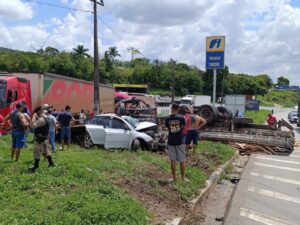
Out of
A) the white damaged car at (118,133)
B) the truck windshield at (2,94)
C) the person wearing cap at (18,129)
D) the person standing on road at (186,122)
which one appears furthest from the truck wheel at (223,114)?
the person wearing cap at (18,129)

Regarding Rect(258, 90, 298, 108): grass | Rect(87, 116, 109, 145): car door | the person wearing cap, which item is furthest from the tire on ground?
Rect(258, 90, 298, 108): grass

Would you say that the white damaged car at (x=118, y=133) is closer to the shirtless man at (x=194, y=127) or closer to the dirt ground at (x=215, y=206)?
the shirtless man at (x=194, y=127)

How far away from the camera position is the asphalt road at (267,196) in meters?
8.41

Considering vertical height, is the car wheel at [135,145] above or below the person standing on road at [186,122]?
below

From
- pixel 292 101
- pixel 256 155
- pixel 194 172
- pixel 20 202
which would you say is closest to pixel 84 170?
pixel 20 202

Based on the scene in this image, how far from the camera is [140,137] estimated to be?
651 inches

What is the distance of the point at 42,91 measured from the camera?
22.3m

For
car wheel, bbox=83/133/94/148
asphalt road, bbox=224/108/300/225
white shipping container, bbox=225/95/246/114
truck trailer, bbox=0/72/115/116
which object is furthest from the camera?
white shipping container, bbox=225/95/246/114

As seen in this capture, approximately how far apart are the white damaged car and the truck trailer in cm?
448

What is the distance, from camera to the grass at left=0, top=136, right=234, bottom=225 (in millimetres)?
6379

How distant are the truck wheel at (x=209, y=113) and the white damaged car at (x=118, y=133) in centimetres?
556

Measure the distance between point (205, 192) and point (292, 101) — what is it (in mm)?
175122

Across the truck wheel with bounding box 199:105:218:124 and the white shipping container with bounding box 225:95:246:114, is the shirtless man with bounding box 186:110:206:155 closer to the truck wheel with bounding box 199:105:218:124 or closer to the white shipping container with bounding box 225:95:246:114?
the truck wheel with bounding box 199:105:218:124

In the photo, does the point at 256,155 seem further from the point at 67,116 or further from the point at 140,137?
the point at 67,116
